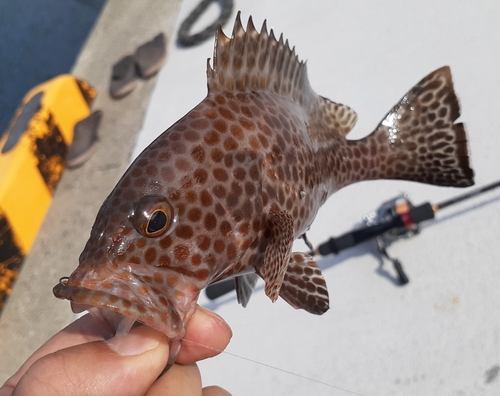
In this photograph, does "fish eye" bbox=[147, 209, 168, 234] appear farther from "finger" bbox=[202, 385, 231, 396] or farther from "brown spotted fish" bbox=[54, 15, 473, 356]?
"finger" bbox=[202, 385, 231, 396]

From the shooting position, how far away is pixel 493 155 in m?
3.14

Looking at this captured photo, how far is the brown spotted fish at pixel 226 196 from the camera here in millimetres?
1137

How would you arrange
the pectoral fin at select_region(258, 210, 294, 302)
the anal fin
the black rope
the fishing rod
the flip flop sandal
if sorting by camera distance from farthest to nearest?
the flip flop sandal → the black rope → the fishing rod → the anal fin → the pectoral fin at select_region(258, 210, 294, 302)

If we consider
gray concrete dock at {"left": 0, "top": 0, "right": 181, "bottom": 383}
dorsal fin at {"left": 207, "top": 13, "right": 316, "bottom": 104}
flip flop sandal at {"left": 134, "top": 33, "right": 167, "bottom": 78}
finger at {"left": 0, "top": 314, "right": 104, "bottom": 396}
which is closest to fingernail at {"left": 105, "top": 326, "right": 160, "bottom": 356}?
finger at {"left": 0, "top": 314, "right": 104, "bottom": 396}

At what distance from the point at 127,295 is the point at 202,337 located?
1.61 ft

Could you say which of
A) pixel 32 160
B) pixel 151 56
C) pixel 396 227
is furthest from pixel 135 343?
pixel 151 56

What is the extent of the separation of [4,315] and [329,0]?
4.96 m

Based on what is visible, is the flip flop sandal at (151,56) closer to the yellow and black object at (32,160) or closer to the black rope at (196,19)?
the black rope at (196,19)

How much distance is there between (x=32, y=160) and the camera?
4.73 m

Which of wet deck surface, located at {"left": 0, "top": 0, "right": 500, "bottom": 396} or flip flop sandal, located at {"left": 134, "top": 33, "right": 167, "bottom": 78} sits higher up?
flip flop sandal, located at {"left": 134, "top": 33, "right": 167, "bottom": 78}

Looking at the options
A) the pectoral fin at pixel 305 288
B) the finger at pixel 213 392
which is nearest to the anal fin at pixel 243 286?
the pectoral fin at pixel 305 288

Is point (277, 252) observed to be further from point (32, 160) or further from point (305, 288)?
point (32, 160)

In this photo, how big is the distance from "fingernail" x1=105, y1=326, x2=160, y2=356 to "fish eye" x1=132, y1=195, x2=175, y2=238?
1.03ft

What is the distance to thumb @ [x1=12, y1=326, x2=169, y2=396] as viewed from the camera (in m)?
1.11
